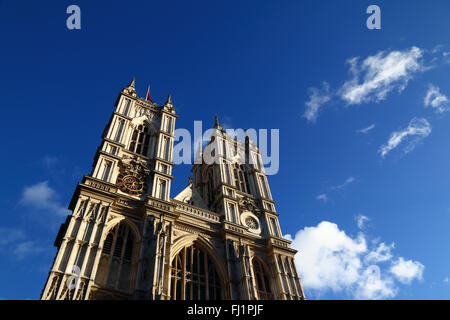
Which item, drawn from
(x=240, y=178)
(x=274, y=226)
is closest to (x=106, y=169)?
(x=240, y=178)

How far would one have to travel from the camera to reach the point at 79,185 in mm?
22953

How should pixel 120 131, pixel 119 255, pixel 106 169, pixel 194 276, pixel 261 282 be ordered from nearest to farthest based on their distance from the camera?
1. pixel 119 255
2. pixel 194 276
3. pixel 106 169
4. pixel 261 282
5. pixel 120 131

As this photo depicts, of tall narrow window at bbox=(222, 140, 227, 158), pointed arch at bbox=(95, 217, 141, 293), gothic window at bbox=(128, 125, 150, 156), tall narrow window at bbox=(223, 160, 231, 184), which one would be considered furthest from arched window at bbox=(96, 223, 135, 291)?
tall narrow window at bbox=(222, 140, 227, 158)

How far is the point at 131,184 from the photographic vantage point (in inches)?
1046

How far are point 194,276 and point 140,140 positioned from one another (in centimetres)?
1460

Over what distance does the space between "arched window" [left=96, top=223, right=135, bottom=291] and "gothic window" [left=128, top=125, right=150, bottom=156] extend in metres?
9.28

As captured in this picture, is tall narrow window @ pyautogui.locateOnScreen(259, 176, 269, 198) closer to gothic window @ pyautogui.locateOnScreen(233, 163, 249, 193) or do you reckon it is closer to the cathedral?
the cathedral

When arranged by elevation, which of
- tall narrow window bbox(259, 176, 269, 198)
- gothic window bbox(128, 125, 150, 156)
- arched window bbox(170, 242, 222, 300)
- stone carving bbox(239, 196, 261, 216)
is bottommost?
arched window bbox(170, 242, 222, 300)

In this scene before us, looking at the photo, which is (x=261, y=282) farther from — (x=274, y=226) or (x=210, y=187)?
(x=210, y=187)

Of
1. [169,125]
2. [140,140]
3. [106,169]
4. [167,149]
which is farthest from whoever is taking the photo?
[169,125]

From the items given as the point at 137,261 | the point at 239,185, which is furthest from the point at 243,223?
the point at 137,261

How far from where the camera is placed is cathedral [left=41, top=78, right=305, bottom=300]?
20016 millimetres

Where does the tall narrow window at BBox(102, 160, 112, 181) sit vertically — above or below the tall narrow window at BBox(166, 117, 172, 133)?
below
